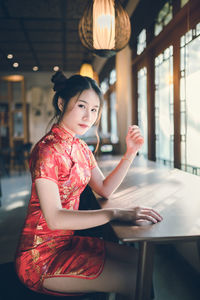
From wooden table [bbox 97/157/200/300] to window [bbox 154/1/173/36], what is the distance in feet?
5.87

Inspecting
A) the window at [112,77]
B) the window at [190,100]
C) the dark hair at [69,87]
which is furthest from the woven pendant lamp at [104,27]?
the window at [112,77]

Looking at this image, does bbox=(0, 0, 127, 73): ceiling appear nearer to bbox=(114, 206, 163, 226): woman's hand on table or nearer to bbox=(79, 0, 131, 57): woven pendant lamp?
bbox=(79, 0, 131, 57): woven pendant lamp

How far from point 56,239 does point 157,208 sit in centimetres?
48

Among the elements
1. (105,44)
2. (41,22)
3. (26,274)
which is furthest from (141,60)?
(26,274)

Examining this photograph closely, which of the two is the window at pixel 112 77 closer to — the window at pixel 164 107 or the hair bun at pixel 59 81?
the window at pixel 164 107

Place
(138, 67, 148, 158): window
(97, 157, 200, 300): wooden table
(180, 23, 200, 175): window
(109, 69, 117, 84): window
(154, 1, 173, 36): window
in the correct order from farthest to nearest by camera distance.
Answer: (109, 69, 117, 84): window → (138, 67, 148, 158): window → (154, 1, 173, 36): window → (180, 23, 200, 175): window → (97, 157, 200, 300): wooden table

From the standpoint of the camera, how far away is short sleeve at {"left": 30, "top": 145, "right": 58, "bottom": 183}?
3.37 ft

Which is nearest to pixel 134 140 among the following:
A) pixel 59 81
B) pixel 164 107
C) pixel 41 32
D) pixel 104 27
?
pixel 59 81

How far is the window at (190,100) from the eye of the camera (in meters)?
2.27

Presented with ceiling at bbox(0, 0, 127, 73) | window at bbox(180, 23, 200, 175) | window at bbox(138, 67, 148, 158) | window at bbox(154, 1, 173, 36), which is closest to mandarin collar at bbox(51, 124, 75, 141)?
window at bbox(180, 23, 200, 175)

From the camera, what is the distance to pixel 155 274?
2.10 metres

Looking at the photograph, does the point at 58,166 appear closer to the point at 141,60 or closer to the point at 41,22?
the point at 141,60

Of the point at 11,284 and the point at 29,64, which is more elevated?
the point at 29,64

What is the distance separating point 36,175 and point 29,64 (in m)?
7.96
